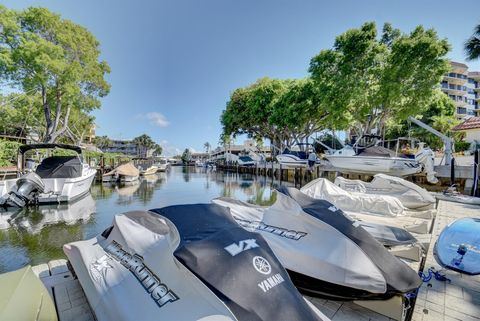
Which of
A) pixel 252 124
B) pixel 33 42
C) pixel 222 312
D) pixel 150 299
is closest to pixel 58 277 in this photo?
pixel 150 299

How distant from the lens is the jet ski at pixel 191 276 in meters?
1.32

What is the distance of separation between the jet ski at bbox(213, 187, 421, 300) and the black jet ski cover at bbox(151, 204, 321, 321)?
778 millimetres

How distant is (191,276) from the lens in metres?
1.44

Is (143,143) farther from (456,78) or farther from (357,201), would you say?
(456,78)

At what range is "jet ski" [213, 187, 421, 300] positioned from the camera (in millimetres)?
1980

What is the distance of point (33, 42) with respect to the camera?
12.4m

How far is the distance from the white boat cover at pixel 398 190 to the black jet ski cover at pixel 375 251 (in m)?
4.30

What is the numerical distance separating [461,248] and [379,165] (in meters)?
9.46

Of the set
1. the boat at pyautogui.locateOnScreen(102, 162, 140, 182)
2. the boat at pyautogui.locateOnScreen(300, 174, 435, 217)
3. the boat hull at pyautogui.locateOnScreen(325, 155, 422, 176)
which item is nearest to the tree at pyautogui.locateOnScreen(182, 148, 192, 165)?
the boat at pyautogui.locateOnScreen(102, 162, 140, 182)

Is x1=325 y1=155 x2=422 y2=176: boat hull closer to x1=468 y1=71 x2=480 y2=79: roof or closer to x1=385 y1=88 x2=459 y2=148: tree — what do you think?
x1=385 y1=88 x2=459 y2=148: tree

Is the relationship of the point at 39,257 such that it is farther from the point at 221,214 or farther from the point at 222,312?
the point at 222,312

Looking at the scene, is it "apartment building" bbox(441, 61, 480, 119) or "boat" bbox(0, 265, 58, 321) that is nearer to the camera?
"boat" bbox(0, 265, 58, 321)

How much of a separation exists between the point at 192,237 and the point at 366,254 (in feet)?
5.13

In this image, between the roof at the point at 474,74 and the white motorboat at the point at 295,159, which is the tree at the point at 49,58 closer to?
the white motorboat at the point at 295,159
